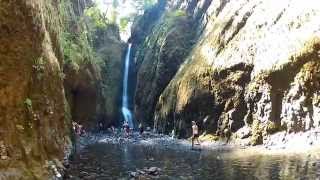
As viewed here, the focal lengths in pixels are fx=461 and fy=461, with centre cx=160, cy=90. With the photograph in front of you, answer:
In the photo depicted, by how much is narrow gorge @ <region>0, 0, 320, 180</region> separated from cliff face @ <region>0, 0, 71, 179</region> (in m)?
0.04

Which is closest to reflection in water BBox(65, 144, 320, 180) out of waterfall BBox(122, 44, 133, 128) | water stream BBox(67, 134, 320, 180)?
water stream BBox(67, 134, 320, 180)

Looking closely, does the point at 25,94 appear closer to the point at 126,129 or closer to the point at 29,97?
the point at 29,97

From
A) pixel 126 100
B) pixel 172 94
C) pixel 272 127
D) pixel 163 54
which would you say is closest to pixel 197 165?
pixel 272 127

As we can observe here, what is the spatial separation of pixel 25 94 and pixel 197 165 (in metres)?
9.23

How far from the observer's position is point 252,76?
3156 cm

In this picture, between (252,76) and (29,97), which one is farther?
(252,76)

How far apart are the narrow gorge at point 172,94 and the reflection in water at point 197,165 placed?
0.17ft

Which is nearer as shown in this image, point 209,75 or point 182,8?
point 209,75

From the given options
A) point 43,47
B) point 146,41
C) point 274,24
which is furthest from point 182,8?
point 43,47

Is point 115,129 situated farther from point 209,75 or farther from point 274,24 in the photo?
point 274,24

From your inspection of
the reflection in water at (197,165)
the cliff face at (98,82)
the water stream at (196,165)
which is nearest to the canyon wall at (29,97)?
the reflection in water at (197,165)

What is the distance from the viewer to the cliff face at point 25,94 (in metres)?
13.5

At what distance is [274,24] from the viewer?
32188 mm

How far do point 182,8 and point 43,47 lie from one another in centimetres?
4218
